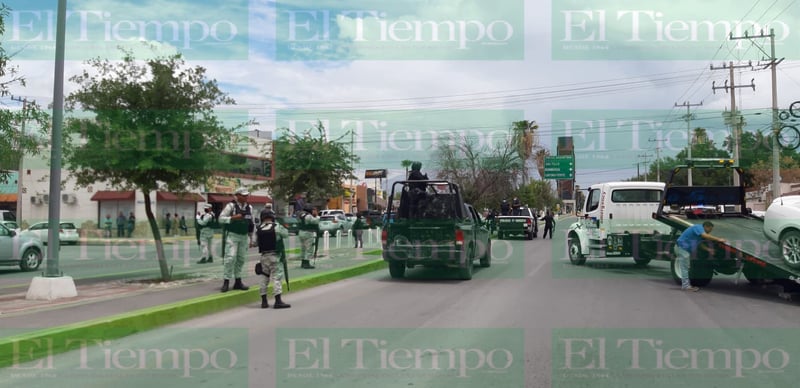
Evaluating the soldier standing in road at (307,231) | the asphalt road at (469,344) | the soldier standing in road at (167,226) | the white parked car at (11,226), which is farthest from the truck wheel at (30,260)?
the soldier standing in road at (167,226)

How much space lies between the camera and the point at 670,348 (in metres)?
7.38

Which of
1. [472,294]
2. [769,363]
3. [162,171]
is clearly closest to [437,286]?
[472,294]

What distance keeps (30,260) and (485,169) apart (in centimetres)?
3630

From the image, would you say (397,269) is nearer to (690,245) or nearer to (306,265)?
(306,265)

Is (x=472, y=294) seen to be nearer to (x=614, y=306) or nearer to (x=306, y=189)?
(x=614, y=306)

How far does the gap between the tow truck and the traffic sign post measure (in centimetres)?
3690

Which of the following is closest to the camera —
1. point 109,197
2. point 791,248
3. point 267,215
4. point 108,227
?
point 267,215

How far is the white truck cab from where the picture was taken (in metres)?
15.8

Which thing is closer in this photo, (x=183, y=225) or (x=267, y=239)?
(x=267, y=239)

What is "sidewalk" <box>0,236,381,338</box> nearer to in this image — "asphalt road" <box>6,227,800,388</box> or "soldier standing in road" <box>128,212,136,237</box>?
"asphalt road" <box>6,227,800,388</box>

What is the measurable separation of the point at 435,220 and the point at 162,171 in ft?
19.3

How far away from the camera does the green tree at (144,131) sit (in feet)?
38.1

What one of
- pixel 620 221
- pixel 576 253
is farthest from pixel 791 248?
pixel 576 253

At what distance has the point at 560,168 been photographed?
51.7 metres
